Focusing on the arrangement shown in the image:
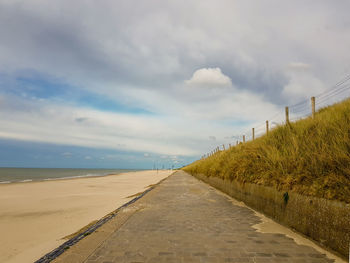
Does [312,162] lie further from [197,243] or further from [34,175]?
[34,175]

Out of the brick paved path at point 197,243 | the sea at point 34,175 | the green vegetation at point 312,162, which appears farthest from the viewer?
the sea at point 34,175

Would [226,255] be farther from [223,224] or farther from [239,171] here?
[239,171]

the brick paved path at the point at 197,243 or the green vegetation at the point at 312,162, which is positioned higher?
the green vegetation at the point at 312,162

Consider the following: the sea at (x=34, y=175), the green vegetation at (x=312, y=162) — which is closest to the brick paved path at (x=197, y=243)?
the green vegetation at (x=312, y=162)

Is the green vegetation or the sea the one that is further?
the sea

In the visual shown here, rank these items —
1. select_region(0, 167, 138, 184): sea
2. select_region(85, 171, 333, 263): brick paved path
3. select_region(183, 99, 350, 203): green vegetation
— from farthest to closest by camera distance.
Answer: select_region(0, 167, 138, 184): sea
select_region(183, 99, 350, 203): green vegetation
select_region(85, 171, 333, 263): brick paved path

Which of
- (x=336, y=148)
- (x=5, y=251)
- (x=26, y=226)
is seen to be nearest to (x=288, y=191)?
(x=336, y=148)

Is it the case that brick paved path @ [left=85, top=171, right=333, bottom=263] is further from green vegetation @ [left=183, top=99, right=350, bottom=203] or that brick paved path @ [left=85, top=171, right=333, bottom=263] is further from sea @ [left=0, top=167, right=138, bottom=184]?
sea @ [left=0, top=167, right=138, bottom=184]

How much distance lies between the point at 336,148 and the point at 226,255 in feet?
9.66

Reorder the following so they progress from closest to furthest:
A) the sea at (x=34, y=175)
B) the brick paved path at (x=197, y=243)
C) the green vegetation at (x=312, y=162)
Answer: the brick paved path at (x=197, y=243)
the green vegetation at (x=312, y=162)
the sea at (x=34, y=175)

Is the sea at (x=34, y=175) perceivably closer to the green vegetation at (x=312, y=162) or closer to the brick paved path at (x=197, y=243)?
the brick paved path at (x=197, y=243)

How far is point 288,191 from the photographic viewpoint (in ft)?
15.6

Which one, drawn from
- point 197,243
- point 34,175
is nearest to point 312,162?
point 197,243

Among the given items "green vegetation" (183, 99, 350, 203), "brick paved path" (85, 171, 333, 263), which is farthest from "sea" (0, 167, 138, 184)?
"green vegetation" (183, 99, 350, 203)
